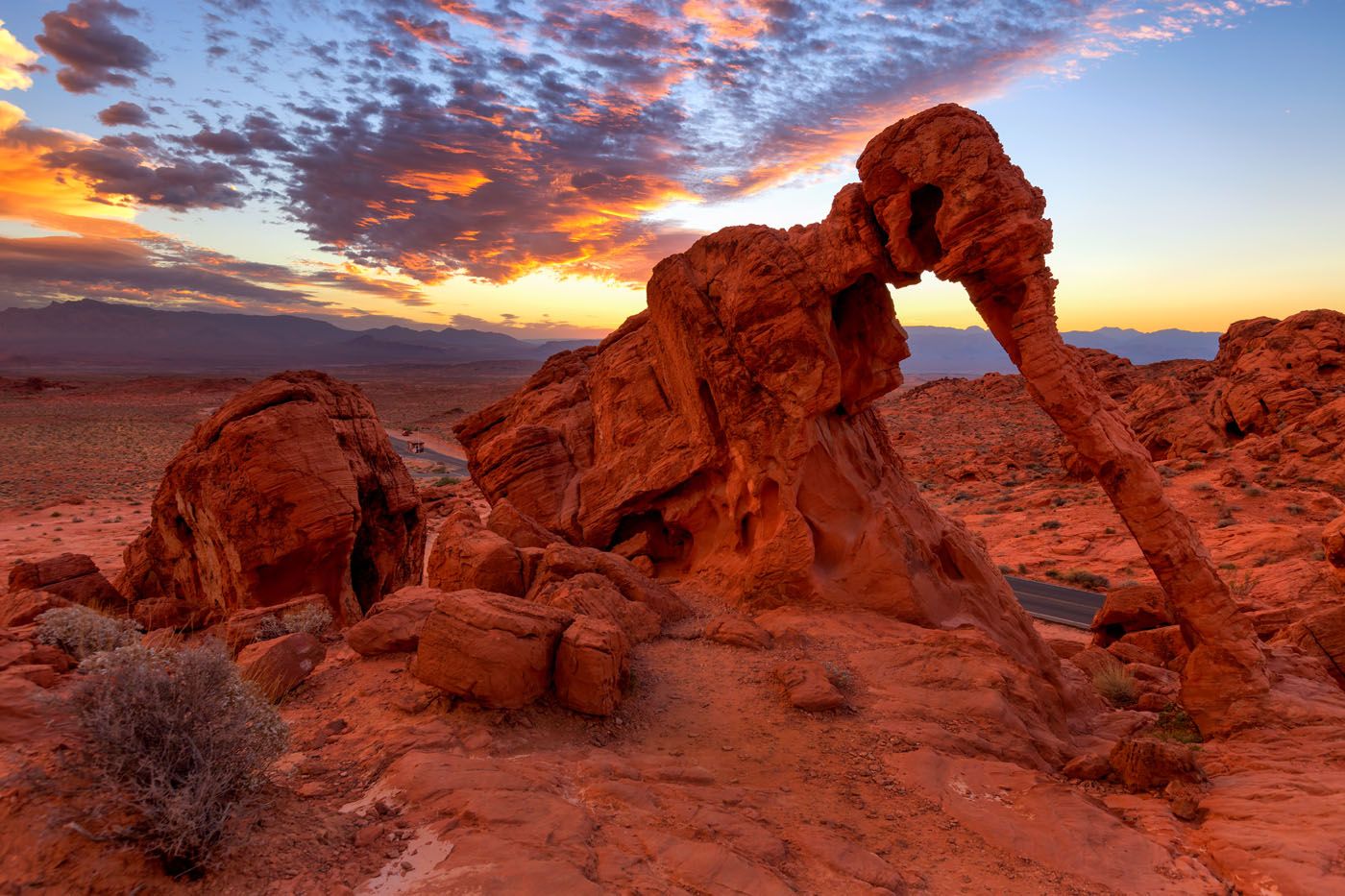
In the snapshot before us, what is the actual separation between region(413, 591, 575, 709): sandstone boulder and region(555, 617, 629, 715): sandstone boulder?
20cm

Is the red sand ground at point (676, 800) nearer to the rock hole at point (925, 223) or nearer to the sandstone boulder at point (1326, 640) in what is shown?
the sandstone boulder at point (1326, 640)

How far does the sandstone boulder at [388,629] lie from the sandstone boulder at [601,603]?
1.62m

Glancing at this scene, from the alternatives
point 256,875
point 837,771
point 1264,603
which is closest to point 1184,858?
point 837,771

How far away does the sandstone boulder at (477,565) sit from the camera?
10820 mm

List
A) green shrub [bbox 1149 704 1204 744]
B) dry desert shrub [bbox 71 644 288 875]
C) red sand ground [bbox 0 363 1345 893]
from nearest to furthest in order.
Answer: dry desert shrub [bbox 71 644 288 875], red sand ground [bbox 0 363 1345 893], green shrub [bbox 1149 704 1204 744]

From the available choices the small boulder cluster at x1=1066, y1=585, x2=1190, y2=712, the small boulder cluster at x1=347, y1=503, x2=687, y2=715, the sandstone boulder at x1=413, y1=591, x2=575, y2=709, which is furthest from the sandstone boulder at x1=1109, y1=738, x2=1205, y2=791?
the sandstone boulder at x1=413, y1=591, x2=575, y2=709

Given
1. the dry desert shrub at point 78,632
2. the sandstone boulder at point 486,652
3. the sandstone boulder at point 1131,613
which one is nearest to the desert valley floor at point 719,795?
the sandstone boulder at point 486,652

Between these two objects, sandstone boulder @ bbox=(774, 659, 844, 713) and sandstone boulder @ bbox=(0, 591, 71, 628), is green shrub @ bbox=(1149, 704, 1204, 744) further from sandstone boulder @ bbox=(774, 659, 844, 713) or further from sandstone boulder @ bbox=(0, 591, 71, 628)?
sandstone boulder @ bbox=(0, 591, 71, 628)

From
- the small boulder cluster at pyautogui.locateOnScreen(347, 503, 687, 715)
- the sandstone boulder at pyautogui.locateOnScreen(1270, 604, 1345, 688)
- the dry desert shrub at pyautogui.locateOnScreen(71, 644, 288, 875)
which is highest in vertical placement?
the dry desert shrub at pyautogui.locateOnScreen(71, 644, 288, 875)

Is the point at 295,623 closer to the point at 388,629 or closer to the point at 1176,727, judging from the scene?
the point at 388,629

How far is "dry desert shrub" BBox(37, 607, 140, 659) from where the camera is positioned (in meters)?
8.73

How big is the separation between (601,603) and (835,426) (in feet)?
21.1

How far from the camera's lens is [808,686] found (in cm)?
884

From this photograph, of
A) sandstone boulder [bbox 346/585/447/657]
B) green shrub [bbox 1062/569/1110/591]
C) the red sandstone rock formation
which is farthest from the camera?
green shrub [bbox 1062/569/1110/591]
